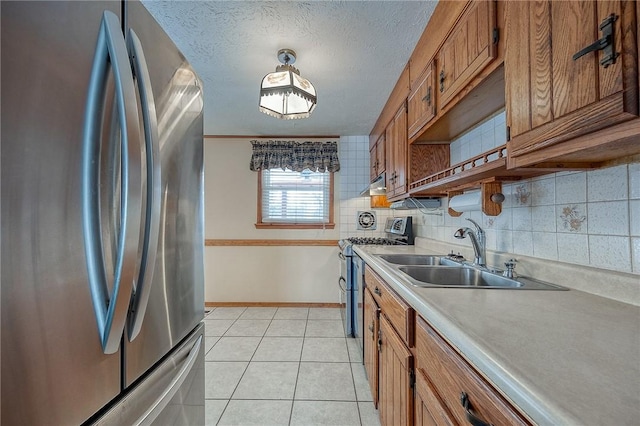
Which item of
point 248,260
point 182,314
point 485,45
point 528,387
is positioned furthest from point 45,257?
point 248,260

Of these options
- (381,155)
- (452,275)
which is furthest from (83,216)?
(381,155)

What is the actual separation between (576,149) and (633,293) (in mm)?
505

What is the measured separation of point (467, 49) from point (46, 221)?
155 cm

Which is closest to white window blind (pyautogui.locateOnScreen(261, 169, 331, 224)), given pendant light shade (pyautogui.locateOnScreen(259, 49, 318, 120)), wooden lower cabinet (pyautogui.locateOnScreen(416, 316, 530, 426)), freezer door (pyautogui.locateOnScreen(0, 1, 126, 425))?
pendant light shade (pyautogui.locateOnScreen(259, 49, 318, 120))

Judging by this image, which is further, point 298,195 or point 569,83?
point 298,195

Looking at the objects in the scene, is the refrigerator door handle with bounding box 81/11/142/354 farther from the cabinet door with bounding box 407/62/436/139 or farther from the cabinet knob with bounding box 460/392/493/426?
the cabinet door with bounding box 407/62/436/139

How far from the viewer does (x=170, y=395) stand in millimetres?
828

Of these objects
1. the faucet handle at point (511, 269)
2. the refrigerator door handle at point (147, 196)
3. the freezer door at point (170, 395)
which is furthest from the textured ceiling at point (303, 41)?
the freezer door at point (170, 395)

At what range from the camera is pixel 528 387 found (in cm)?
44

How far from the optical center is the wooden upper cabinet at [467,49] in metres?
1.05

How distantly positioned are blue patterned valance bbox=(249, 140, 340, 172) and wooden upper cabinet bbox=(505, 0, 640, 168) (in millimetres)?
2692

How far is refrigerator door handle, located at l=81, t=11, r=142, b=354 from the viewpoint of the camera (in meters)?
0.58

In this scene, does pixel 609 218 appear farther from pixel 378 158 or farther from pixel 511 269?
pixel 378 158

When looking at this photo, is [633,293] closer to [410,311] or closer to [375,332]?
[410,311]
